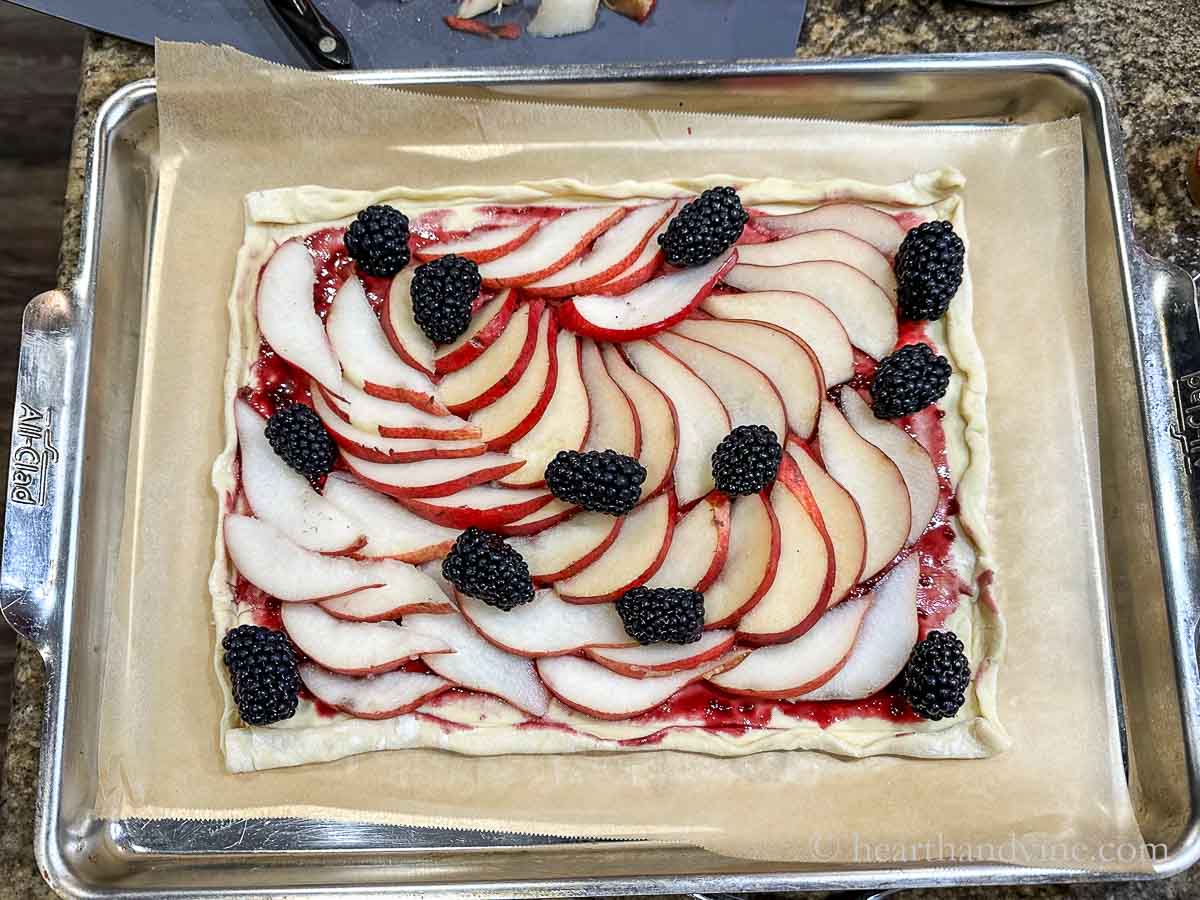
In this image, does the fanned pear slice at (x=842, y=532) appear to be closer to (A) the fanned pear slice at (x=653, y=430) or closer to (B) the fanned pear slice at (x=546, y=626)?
(A) the fanned pear slice at (x=653, y=430)

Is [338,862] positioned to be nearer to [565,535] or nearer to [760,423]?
[565,535]

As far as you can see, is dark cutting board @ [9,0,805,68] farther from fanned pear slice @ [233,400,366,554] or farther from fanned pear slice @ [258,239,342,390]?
fanned pear slice @ [233,400,366,554]

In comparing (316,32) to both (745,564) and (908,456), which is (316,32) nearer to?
(745,564)

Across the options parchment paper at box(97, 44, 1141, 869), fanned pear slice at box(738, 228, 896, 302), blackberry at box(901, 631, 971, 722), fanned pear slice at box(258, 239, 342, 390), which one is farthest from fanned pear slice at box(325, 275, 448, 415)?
blackberry at box(901, 631, 971, 722)

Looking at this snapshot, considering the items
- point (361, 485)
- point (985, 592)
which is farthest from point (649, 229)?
point (985, 592)

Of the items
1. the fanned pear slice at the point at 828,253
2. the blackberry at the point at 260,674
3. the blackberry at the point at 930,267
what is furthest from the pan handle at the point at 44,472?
the blackberry at the point at 930,267
